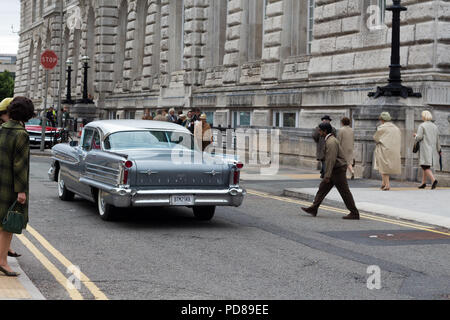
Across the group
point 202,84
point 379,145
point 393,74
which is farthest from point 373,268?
point 202,84

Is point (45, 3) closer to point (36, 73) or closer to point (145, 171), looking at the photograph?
point (36, 73)

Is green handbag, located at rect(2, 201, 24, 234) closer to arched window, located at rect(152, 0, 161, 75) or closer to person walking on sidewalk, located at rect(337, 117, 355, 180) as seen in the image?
person walking on sidewalk, located at rect(337, 117, 355, 180)

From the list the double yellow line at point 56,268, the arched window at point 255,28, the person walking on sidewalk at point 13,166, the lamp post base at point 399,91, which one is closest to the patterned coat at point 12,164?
the person walking on sidewalk at point 13,166

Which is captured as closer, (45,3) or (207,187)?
(207,187)

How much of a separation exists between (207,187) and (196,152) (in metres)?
0.89

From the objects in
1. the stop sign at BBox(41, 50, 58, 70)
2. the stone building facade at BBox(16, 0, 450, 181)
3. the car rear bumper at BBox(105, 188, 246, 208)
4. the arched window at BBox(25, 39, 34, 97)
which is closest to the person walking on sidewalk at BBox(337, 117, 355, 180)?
the stone building facade at BBox(16, 0, 450, 181)

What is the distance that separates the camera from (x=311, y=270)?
8.38 meters

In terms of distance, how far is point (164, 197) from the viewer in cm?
1116

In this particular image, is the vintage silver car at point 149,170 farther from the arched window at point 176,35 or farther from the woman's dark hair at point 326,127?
the arched window at point 176,35

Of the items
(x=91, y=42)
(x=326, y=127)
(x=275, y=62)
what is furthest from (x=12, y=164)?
(x=91, y=42)

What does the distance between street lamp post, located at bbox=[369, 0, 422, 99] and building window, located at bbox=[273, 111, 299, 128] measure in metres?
6.16

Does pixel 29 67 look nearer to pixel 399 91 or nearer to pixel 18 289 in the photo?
pixel 399 91

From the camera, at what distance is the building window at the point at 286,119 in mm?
25991

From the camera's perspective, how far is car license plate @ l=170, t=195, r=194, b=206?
36.8 feet
